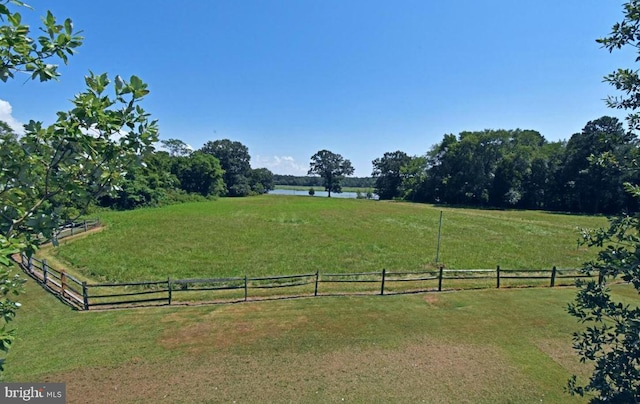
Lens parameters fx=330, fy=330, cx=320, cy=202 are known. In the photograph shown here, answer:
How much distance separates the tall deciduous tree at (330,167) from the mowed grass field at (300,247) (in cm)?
7392

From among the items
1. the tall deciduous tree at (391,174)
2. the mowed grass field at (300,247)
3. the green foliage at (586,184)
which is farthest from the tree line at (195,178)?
the green foliage at (586,184)

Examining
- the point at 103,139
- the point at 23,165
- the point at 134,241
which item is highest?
the point at 103,139

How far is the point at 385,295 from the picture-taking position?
14.1m

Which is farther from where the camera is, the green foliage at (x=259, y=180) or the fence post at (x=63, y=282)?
the green foliage at (x=259, y=180)

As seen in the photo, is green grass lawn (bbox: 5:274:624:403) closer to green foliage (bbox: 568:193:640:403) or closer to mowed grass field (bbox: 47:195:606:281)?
green foliage (bbox: 568:193:640:403)

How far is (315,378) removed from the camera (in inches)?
319

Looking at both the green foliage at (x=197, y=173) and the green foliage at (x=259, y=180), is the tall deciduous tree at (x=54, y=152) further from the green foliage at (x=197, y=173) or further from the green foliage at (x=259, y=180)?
the green foliage at (x=259, y=180)

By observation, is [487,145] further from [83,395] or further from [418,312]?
[83,395]

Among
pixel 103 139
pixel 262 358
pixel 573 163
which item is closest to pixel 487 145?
pixel 573 163

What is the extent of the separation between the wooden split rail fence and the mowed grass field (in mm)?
2207

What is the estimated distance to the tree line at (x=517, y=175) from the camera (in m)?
52.6

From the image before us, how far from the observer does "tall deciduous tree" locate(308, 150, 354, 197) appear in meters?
112

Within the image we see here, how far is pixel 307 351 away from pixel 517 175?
6300cm

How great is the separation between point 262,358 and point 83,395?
13.3ft
